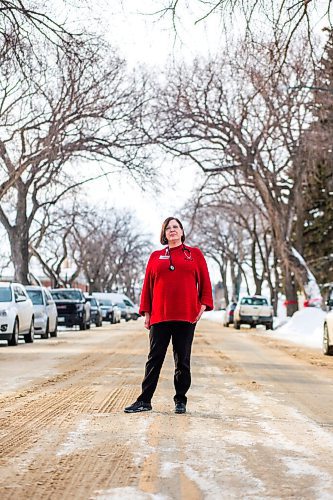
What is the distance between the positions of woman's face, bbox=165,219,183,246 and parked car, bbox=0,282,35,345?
47.2ft

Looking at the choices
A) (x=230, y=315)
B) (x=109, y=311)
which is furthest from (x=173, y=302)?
(x=109, y=311)

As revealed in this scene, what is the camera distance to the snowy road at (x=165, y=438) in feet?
19.3

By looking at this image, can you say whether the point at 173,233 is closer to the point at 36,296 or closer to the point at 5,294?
the point at 5,294

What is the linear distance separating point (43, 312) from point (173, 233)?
2119cm

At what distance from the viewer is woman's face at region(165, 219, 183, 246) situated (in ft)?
31.1

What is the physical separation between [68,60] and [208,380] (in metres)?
7.66

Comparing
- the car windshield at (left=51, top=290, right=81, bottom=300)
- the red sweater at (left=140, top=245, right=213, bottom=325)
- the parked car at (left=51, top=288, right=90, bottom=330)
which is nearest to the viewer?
the red sweater at (left=140, top=245, right=213, bottom=325)

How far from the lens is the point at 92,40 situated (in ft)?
64.4

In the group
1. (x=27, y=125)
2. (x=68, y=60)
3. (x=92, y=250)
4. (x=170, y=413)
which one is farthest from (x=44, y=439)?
(x=92, y=250)

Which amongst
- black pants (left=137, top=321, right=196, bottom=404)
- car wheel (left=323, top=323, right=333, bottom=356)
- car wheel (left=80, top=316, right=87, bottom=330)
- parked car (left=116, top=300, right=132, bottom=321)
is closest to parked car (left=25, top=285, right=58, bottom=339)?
car wheel (left=80, top=316, right=87, bottom=330)

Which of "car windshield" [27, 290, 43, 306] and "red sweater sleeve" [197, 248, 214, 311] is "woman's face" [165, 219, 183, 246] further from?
"car windshield" [27, 290, 43, 306]

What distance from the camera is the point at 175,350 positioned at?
9555 mm

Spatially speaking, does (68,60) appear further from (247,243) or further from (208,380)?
(247,243)

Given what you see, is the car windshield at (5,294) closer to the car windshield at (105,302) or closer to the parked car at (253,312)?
the parked car at (253,312)
